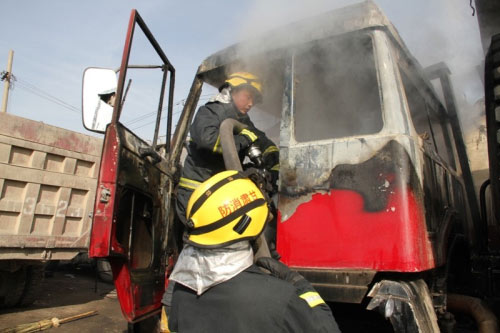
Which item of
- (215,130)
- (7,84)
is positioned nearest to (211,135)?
(215,130)

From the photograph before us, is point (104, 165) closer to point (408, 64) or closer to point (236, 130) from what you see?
point (236, 130)

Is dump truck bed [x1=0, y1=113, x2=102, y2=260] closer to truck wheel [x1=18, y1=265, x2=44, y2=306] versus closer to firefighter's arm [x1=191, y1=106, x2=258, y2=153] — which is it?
truck wheel [x1=18, y1=265, x2=44, y2=306]

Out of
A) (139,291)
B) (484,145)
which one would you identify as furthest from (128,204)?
(484,145)

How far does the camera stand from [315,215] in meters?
2.17

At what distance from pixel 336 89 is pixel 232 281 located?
1.89 m

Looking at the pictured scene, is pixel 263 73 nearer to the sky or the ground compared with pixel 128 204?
nearer to the sky

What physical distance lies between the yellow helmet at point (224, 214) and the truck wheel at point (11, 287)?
494cm

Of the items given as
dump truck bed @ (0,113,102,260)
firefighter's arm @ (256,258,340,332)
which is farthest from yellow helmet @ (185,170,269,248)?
dump truck bed @ (0,113,102,260)

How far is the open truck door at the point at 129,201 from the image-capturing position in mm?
2189

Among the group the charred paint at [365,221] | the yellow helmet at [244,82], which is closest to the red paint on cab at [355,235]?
the charred paint at [365,221]

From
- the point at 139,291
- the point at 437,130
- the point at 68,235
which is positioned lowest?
the point at 139,291

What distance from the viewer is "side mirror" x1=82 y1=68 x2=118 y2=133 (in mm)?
2512

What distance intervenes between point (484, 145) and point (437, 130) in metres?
2.02

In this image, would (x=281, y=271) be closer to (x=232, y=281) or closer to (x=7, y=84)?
(x=232, y=281)
